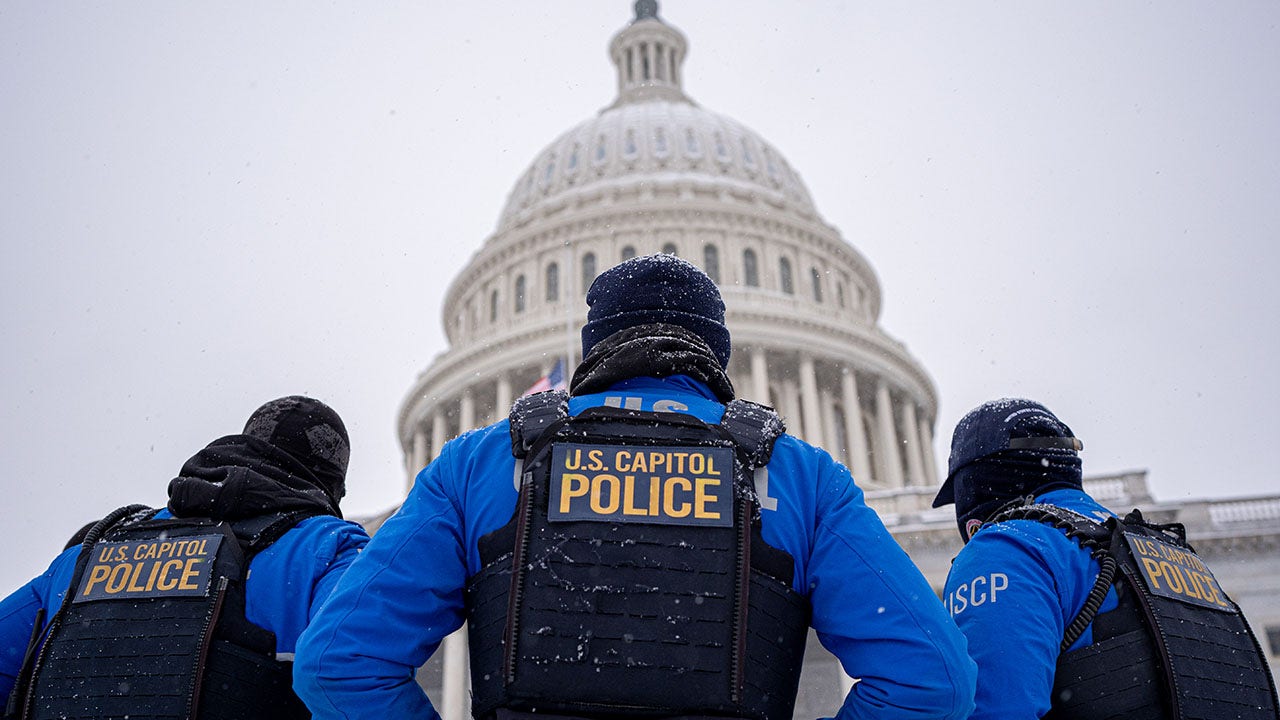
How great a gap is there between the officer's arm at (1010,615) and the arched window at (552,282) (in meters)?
42.2

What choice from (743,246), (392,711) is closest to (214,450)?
(392,711)

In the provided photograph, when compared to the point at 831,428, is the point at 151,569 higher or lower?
lower

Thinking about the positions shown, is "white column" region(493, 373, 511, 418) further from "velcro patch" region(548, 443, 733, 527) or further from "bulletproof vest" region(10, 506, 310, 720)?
"velcro patch" region(548, 443, 733, 527)

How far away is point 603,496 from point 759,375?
3771cm

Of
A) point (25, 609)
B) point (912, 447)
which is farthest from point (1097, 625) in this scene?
point (912, 447)

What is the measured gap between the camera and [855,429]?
133 feet

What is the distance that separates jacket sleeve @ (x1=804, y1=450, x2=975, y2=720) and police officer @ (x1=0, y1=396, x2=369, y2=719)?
1.67m

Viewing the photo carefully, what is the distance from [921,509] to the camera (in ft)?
93.4

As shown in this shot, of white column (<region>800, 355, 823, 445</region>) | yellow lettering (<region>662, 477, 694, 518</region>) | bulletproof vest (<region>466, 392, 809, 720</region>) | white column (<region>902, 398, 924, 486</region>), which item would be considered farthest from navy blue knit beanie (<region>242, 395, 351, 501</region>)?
white column (<region>902, 398, 924, 486</region>)

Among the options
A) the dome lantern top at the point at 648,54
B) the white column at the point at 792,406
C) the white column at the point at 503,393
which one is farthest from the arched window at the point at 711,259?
the dome lantern top at the point at 648,54

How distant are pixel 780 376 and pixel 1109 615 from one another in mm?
39086

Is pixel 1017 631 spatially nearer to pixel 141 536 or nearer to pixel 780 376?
pixel 141 536

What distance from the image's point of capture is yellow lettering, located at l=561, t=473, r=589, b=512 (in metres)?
2.58

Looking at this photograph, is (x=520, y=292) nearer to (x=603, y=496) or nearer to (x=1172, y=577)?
(x=1172, y=577)
